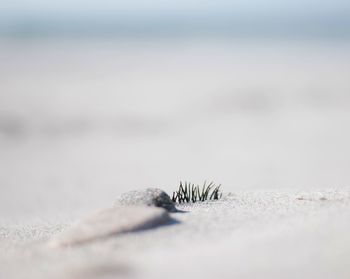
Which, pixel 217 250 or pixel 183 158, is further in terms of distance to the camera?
pixel 183 158

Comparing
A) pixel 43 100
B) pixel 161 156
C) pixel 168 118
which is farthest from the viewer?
pixel 43 100

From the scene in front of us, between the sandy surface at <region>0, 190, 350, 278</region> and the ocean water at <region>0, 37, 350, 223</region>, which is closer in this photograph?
the sandy surface at <region>0, 190, 350, 278</region>

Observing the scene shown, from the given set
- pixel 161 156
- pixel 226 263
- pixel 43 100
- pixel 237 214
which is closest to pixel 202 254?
pixel 226 263

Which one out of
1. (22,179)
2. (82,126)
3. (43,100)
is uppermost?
(43,100)

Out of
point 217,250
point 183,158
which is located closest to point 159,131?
point 183,158

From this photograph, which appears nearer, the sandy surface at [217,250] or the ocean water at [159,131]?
the sandy surface at [217,250]

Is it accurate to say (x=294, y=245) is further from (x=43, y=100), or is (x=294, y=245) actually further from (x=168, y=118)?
(x=43, y=100)

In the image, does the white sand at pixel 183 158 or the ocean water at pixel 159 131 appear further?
the ocean water at pixel 159 131

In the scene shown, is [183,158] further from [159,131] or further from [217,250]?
[217,250]
